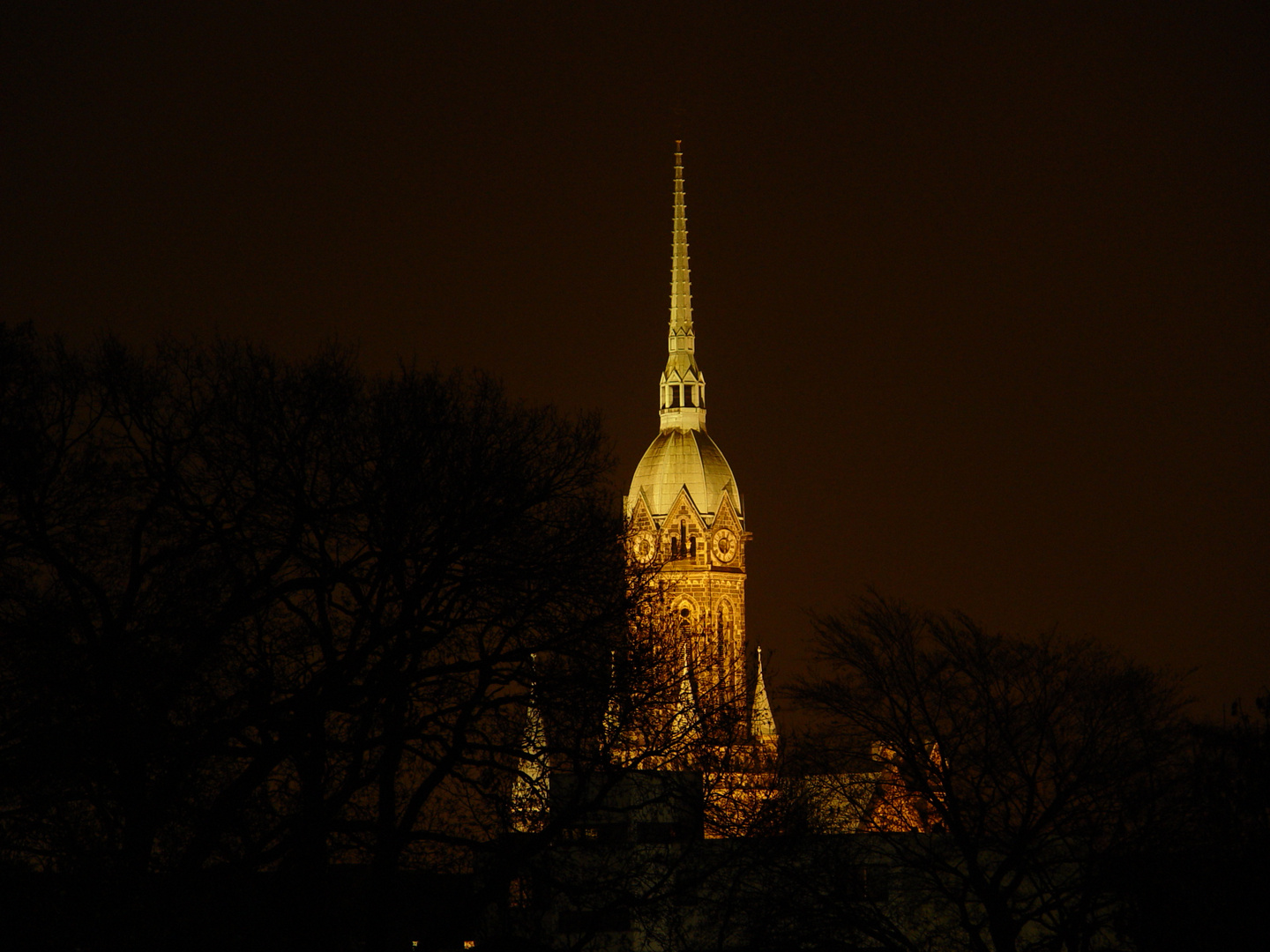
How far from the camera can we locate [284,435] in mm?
35062

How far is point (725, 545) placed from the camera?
132 m

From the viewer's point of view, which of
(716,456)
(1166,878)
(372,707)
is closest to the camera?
(372,707)

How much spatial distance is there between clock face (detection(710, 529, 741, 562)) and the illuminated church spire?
8151mm

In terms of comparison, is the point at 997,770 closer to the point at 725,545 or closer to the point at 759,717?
the point at 759,717

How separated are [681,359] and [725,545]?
13983 millimetres

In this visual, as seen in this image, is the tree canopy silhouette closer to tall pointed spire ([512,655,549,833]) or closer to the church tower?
tall pointed spire ([512,655,549,833])

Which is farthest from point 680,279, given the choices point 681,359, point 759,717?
point 759,717

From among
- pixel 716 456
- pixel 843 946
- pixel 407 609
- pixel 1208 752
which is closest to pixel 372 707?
pixel 407 609

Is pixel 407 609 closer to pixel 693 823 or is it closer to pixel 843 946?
pixel 693 823

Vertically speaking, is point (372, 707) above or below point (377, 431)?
below

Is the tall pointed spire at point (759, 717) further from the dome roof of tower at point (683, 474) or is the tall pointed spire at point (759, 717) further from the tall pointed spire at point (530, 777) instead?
the dome roof of tower at point (683, 474)

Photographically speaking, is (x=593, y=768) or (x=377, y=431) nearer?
(x=593, y=768)

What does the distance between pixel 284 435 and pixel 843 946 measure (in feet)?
52.0

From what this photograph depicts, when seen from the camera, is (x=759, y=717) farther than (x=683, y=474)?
No
